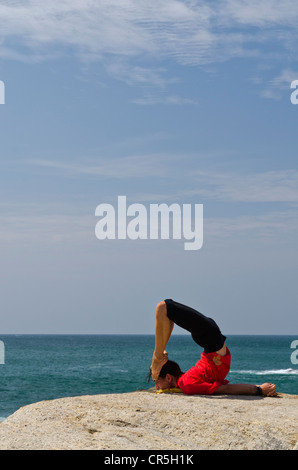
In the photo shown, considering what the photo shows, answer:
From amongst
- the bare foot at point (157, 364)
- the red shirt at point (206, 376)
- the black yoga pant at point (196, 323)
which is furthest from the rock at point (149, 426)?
the black yoga pant at point (196, 323)

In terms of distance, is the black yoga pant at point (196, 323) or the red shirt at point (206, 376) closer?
the black yoga pant at point (196, 323)

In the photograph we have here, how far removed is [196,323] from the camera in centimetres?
739

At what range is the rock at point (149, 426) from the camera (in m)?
5.18

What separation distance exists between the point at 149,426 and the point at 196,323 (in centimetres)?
185

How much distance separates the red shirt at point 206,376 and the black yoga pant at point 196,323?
17cm

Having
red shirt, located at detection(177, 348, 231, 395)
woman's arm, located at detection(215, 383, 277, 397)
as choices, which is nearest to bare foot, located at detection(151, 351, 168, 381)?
red shirt, located at detection(177, 348, 231, 395)

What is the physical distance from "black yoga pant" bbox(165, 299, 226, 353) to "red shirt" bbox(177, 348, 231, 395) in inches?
6.8

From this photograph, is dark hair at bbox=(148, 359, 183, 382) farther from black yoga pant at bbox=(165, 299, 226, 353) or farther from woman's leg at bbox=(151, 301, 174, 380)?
black yoga pant at bbox=(165, 299, 226, 353)

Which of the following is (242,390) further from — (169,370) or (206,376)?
(169,370)

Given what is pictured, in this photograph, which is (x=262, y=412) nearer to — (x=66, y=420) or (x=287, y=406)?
(x=287, y=406)

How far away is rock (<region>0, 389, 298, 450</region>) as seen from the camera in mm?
5180

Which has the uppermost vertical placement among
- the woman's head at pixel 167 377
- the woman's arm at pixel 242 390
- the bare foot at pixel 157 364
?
the bare foot at pixel 157 364

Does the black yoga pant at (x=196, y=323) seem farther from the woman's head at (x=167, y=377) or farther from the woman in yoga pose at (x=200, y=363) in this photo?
the woman's head at (x=167, y=377)
